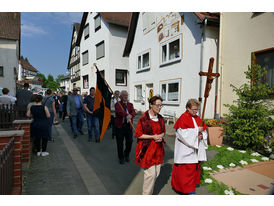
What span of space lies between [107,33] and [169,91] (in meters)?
9.98

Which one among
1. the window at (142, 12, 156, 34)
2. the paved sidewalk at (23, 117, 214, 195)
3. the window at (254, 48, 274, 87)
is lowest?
the paved sidewalk at (23, 117, 214, 195)

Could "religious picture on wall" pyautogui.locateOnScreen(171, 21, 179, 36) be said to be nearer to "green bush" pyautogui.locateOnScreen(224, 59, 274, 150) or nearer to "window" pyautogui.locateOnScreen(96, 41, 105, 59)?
"green bush" pyautogui.locateOnScreen(224, 59, 274, 150)

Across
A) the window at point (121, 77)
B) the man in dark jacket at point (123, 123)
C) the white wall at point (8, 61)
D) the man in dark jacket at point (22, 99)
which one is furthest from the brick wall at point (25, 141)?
the white wall at point (8, 61)

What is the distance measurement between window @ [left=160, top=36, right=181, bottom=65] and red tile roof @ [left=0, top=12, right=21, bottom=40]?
1983cm

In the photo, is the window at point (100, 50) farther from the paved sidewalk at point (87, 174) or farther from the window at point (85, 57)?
the paved sidewalk at point (87, 174)

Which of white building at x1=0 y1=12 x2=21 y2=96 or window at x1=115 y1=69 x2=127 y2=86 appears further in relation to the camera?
white building at x1=0 y1=12 x2=21 y2=96

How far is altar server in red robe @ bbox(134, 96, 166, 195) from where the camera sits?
10.00 ft

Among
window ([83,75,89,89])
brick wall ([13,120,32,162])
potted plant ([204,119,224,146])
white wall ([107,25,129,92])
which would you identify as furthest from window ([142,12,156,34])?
window ([83,75,89,89])

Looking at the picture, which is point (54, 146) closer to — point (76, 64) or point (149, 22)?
point (149, 22)

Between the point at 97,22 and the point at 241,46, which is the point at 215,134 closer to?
the point at 241,46

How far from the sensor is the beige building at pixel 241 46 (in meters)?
6.77

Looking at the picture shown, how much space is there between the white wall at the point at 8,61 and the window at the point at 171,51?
1961 centimetres

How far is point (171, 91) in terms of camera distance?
39.6 ft

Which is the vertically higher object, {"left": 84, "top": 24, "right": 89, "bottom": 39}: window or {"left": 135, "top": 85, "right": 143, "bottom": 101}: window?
{"left": 84, "top": 24, "right": 89, "bottom": 39}: window
